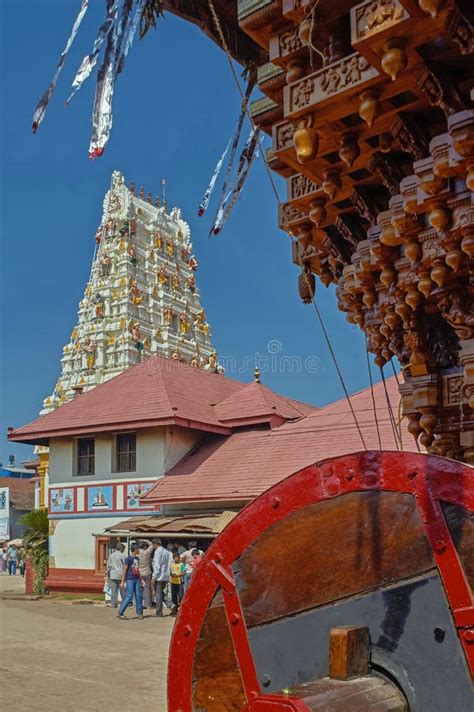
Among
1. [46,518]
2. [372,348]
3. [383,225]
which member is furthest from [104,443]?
[383,225]

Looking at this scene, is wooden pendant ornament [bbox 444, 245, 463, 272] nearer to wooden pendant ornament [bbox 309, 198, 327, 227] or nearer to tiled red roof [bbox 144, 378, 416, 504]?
wooden pendant ornament [bbox 309, 198, 327, 227]

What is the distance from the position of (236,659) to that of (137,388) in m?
21.4

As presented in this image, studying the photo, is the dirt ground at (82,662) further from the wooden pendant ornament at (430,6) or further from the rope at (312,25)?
the wooden pendant ornament at (430,6)

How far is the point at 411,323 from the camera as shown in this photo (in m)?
4.80

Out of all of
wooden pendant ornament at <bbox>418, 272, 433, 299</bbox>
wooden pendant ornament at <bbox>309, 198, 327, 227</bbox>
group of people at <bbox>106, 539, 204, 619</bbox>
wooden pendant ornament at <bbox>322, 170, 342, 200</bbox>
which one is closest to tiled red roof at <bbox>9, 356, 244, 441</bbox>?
group of people at <bbox>106, 539, 204, 619</bbox>

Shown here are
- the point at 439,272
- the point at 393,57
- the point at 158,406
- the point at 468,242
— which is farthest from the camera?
the point at 158,406

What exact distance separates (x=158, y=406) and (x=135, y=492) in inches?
97.7

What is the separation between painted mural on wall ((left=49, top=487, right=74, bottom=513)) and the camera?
2297cm

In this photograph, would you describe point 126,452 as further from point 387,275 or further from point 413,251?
point 413,251

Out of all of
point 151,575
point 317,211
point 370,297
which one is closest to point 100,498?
point 151,575

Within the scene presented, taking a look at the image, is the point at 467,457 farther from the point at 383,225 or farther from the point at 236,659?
the point at 236,659

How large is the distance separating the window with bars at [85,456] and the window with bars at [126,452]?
0.98m

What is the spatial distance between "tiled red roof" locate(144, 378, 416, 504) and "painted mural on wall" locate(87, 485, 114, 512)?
6.30 feet

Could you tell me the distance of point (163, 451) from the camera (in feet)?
70.6
